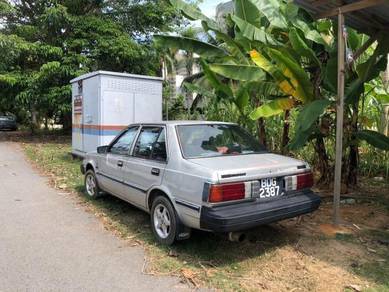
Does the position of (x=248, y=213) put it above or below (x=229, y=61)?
below

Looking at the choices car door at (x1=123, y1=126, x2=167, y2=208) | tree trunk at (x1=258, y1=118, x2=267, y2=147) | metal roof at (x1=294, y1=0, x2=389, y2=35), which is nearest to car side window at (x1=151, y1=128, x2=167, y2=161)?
car door at (x1=123, y1=126, x2=167, y2=208)

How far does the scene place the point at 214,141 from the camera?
566 centimetres

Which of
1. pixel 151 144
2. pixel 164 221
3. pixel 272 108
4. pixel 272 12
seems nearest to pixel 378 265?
pixel 164 221

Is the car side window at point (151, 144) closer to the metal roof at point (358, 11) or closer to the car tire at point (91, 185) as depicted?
the car tire at point (91, 185)

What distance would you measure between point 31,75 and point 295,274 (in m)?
18.3

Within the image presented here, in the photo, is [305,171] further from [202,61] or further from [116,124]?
[116,124]

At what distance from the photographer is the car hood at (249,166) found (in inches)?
184

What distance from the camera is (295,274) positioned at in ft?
14.7

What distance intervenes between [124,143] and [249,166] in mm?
2621

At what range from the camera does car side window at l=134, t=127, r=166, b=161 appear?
18.4 ft

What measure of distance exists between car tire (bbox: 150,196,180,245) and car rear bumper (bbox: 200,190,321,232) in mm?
577

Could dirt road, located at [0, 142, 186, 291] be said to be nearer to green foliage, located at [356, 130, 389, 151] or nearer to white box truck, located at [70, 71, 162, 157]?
white box truck, located at [70, 71, 162, 157]

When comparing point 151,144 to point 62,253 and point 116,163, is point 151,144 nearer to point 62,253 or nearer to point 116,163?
point 116,163

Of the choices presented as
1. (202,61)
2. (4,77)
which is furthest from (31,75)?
(202,61)
